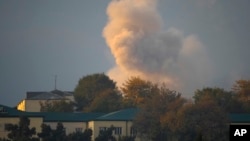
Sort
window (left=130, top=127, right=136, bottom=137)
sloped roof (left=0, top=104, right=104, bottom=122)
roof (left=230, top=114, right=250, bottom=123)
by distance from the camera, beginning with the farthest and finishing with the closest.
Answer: sloped roof (left=0, top=104, right=104, bottom=122) → window (left=130, top=127, right=136, bottom=137) → roof (left=230, top=114, right=250, bottom=123)

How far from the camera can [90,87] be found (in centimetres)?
14438

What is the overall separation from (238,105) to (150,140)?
27.9 metres

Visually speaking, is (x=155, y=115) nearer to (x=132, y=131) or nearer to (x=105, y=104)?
(x=132, y=131)

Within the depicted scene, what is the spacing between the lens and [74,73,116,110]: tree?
5448 inches

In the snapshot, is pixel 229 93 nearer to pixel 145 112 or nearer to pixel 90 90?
pixel 145 112

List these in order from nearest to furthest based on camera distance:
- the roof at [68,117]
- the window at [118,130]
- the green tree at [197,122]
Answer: the green tree at [197,122] → the window at [118,130] → the roof at [68,117]

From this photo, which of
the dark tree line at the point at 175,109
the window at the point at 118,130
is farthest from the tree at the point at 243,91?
the window at the point at 118,130

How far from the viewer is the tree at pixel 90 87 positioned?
138 metres

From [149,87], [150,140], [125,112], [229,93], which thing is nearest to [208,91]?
[229,93]

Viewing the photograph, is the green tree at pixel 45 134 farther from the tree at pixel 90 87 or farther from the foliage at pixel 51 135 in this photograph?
the tree at pixel 90 87

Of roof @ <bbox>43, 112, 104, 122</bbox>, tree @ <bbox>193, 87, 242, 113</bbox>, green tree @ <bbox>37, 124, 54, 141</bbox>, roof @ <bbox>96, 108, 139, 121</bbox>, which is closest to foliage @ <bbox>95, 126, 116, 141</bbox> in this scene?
roof @ <bbox>96, 108, 139, 121</bbox>

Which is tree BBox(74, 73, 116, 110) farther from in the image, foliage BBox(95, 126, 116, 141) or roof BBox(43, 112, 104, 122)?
foliage BBox(95, 126, 116, 141)

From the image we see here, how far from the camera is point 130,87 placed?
431 feet

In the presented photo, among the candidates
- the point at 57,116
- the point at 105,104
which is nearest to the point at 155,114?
the point at 57,116
